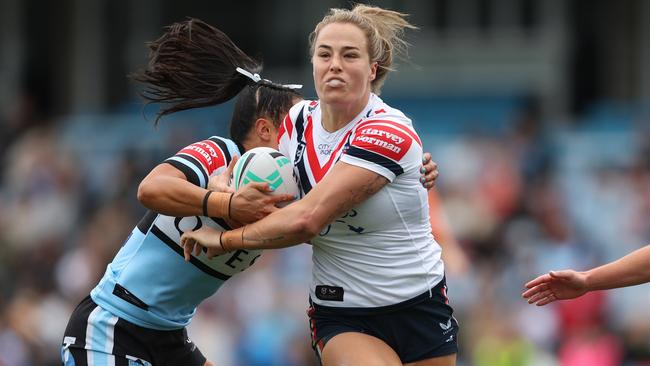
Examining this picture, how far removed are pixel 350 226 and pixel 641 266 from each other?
4.48 feet

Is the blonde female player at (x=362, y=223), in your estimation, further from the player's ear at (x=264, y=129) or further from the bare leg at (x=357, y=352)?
the player's ear at (x=264, y=129)

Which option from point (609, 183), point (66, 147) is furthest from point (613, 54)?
point (66, 147)

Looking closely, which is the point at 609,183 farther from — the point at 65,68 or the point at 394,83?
the point at 65,68

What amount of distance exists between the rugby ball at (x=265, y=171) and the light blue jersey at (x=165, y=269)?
0.73ft

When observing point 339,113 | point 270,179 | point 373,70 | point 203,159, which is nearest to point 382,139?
point 339,113

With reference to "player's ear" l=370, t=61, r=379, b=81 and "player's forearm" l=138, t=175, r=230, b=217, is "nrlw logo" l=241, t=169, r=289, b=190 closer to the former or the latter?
"player's forearm" l=138, t=175, r=230, b=217

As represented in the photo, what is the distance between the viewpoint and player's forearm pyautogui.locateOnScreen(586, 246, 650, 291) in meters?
6.34

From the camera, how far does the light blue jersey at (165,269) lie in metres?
6.46

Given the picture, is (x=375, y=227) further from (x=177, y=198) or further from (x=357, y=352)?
(x=177, y=198)

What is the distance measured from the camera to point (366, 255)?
6.33 meters

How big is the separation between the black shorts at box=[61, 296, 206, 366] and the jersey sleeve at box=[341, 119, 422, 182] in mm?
1343

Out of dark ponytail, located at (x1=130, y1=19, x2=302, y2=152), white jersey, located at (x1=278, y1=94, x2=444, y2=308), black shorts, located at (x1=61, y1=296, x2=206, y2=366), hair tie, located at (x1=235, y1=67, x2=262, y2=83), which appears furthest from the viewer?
dark ponytail, located at (x1=130, y1=19, x2=302, y2=152)

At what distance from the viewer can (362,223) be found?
20.5 feet

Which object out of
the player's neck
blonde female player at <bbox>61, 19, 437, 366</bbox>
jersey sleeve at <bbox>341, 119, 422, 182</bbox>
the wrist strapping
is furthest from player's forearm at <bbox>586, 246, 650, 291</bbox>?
the wrist strapping
